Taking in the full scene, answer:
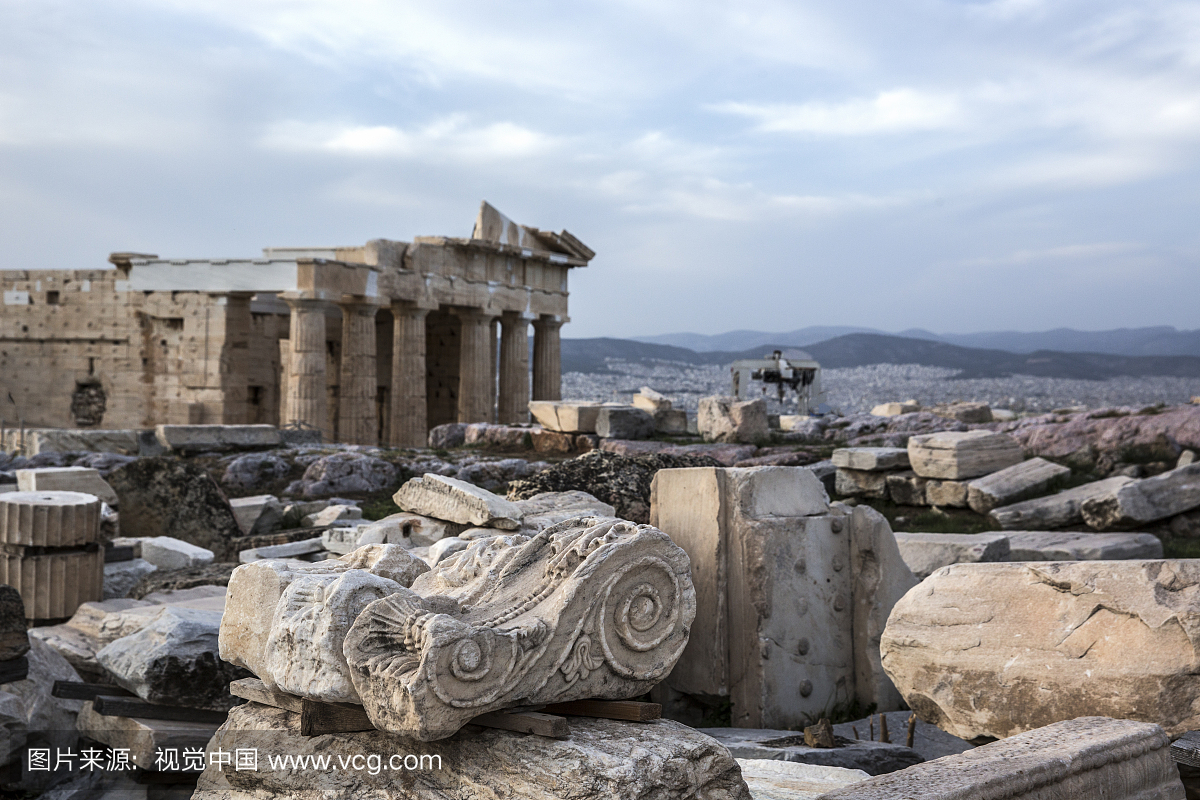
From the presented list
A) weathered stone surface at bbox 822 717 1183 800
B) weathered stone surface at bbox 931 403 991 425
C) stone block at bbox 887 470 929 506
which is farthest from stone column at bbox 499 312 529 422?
weathered stone surface at bbox 822 717 1183 800

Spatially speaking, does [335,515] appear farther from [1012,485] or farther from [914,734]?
[1012,485]

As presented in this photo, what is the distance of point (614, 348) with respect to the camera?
373ft

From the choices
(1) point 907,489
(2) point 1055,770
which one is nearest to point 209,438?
(1) point 907,489

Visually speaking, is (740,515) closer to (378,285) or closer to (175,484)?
(175,484)

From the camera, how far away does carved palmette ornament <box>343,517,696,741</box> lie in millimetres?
2734

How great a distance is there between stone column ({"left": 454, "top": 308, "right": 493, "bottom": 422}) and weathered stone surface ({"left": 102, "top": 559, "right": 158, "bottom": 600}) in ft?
52.3

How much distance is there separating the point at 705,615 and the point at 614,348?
108955 millimetres

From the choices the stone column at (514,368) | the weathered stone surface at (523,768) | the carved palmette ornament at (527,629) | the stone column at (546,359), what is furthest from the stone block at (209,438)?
the stone column at (546,359)

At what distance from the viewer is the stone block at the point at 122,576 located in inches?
305

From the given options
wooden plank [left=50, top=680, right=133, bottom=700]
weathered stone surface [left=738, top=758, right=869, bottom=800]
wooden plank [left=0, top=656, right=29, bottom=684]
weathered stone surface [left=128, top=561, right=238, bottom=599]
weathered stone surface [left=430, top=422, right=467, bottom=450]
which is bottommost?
wooden plank [left=50, top=680, right=133, bottom=700]

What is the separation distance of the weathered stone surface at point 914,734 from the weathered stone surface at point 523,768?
1.89 meters

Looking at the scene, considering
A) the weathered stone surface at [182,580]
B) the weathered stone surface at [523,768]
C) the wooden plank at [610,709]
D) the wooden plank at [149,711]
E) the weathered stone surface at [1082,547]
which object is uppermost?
the wooden plank at [610,709]

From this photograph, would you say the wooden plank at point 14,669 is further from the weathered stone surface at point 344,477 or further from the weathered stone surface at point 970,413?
the weathered stone surface at point 970,413

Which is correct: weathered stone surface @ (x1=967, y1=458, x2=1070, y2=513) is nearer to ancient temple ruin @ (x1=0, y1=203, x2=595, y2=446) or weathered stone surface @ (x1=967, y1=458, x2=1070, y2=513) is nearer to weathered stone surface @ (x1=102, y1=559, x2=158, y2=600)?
weathered stone surface @ (x1=102, y1=559, x2=158, y2=600)
